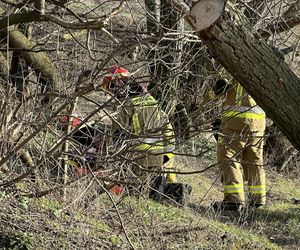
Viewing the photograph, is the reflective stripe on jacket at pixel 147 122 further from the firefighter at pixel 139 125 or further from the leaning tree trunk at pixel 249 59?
the leaning tree trunk at pixel 249 59

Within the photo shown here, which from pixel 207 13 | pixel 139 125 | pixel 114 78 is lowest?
pixel 139 125

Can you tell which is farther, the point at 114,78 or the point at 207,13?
the point at 114,78

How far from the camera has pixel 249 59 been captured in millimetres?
3732

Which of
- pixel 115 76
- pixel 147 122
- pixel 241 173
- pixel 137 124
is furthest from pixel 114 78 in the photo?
pixel 241 173

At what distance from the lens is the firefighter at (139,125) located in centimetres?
571

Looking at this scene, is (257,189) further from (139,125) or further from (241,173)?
(139,125)

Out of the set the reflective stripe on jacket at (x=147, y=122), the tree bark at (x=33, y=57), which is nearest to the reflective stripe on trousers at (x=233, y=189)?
the reflective stripe on jacket at (x=147, y=122)

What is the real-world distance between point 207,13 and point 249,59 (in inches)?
13.4

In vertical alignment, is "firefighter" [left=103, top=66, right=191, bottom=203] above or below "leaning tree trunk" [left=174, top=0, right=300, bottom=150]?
below

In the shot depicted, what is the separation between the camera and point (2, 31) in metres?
7.24

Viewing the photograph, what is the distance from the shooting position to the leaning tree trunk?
369 centimetres

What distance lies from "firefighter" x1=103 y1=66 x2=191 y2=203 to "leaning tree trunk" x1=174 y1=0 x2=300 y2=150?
1637mm

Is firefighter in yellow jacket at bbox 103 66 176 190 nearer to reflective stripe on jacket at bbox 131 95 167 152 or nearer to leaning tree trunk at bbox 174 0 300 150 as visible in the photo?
reflective stripe on jacket at bbox 131 95 167 152

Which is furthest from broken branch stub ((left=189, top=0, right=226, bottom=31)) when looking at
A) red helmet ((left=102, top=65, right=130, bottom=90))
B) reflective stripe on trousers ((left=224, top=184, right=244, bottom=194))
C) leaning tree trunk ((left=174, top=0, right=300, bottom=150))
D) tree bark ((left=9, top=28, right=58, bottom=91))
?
reflective stripe on trousers ((left=224, top=184, right=244, bottom=194))
